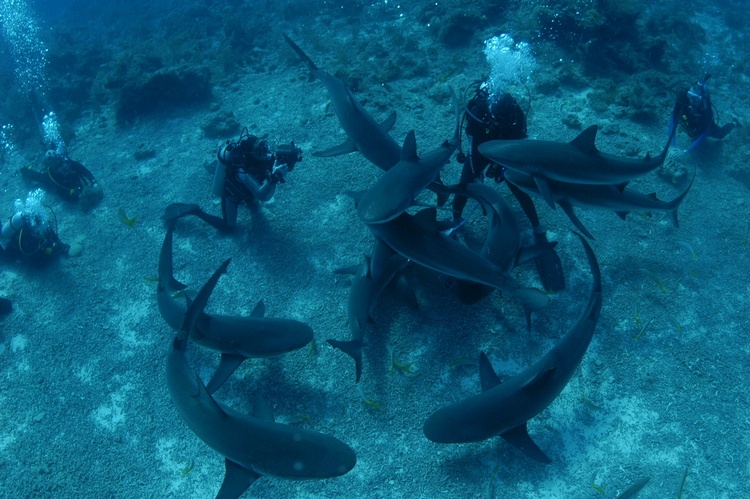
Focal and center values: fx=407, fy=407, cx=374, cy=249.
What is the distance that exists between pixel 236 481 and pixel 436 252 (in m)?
3.11

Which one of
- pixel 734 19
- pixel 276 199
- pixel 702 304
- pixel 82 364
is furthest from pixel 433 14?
pixel 82 364

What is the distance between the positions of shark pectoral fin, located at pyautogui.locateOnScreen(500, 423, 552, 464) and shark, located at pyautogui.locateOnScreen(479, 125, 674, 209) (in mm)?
2693

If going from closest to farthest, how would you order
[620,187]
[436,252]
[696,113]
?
[436,252]
[620,187]
[696,113]

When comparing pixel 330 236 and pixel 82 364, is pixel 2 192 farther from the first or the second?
pixel 330 236

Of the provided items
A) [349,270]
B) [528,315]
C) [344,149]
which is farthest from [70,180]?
[528,315]

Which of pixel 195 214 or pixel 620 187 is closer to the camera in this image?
pixel 620 187

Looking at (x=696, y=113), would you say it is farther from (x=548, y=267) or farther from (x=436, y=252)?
(x=436, y=252)

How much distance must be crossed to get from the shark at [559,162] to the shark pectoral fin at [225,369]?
4156 mm

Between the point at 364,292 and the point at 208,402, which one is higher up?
the point at 208,402

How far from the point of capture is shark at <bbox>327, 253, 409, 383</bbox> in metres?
5.17

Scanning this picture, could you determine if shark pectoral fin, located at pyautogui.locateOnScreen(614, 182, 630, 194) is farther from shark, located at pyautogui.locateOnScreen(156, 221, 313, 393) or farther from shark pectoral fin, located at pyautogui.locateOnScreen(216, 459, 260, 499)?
shark pectoral fin, located at pyautogui.locateOnScreen(216, 459, 260, 499)

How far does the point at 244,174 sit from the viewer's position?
7488mm

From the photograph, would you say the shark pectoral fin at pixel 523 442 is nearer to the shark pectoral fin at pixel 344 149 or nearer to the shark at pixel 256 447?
the shark at pixel 256 447

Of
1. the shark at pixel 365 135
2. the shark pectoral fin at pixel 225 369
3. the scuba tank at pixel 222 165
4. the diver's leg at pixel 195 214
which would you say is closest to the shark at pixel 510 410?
the shark pectoral fin at pixel 225 369
